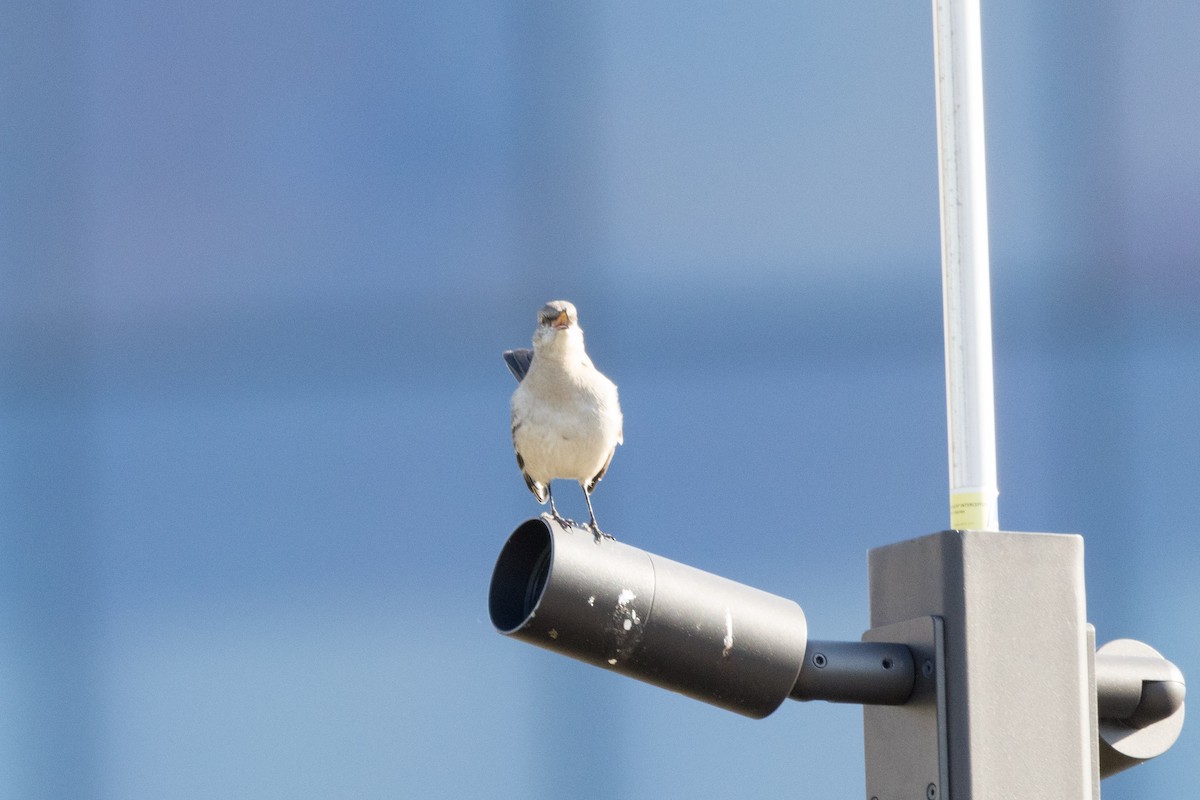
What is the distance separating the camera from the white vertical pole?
255 cm

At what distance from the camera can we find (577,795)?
7637mm

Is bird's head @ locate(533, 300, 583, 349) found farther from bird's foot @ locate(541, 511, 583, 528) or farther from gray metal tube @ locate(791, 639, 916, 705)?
gray metal tube @ locate(791, 639, 916, 705)

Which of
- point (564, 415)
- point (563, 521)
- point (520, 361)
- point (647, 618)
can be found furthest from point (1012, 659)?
point (520, 361)

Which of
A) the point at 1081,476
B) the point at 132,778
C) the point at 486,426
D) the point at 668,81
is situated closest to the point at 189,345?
the point at 486,426

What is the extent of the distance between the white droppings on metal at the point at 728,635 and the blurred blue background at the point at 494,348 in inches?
203

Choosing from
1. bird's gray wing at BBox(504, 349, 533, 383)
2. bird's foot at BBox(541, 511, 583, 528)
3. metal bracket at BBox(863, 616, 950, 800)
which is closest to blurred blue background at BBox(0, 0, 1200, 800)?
bird's gray wing at BBox(504, 349, 533, 383)

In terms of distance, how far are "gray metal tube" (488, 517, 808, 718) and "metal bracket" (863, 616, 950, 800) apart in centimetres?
17

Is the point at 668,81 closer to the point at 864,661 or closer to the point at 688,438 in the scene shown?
the point at 688,438

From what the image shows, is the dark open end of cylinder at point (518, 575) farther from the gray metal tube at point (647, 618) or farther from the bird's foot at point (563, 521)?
the bird's foot at point (563, 521)

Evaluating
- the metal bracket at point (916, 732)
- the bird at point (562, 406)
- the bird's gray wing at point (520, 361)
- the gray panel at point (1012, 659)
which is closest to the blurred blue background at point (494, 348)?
the bird's gray wing at point (520, 361)

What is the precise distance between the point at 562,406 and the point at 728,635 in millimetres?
2578

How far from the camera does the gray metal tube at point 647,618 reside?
240cm

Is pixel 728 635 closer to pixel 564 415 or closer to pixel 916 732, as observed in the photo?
pixel 916 732

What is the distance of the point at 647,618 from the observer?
2.44m
